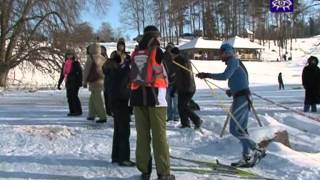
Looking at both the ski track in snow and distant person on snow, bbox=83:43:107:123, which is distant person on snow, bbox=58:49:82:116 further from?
distant person on snow, bbox=83:43:107:123

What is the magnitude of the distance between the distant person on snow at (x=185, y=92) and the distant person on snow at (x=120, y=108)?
354 cm

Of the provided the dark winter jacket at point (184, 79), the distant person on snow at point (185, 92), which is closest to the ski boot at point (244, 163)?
the distant person on snow at point (185, 92)

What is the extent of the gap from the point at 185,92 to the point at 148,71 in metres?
4.94

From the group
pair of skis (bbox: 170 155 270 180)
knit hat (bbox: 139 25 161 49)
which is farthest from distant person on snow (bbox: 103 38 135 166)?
knit hat (bbox: 139 25 161 49)

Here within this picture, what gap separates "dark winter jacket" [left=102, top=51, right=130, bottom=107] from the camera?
8.78 m

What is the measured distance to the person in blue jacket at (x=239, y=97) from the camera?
8.82 meters

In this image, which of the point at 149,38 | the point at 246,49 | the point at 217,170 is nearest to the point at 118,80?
the point at 149,38

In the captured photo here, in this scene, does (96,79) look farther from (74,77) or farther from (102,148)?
(102,148)

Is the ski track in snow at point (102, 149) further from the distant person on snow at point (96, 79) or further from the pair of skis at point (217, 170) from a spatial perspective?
Result: the distant person on snow at point (96, 79)

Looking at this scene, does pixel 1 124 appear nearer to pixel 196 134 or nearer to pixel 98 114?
pixel 98 114

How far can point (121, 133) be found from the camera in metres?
8.79

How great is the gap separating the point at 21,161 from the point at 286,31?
113m

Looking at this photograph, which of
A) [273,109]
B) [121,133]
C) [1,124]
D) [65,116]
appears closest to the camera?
[121,133]

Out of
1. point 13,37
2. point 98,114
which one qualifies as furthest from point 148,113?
point 13,37
